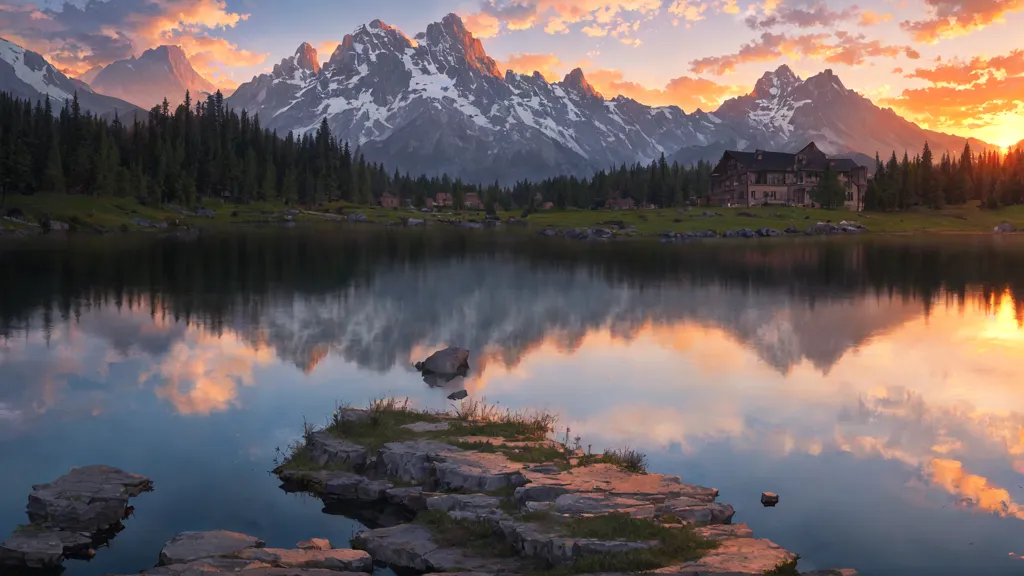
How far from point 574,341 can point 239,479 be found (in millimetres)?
23198

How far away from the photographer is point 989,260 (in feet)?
295

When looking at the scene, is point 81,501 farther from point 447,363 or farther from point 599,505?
point 447,363

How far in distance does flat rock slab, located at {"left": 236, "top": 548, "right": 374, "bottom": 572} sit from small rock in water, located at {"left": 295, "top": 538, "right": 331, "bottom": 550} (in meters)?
0.28

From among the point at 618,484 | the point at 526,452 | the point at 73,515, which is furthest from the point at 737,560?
the point at 73,515

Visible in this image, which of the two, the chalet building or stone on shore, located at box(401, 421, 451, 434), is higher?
the chalet building

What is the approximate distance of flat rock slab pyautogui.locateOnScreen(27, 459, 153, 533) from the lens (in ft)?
57.4

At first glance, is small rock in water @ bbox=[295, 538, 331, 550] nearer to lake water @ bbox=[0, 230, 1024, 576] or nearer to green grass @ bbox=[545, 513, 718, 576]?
lake water @ bbox=[0, 230, 1024, 576]

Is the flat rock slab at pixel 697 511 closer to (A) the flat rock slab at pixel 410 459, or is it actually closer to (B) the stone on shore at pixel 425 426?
(A) the flat rock slab at pixel 410 459

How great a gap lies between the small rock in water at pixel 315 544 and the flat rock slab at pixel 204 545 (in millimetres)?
845

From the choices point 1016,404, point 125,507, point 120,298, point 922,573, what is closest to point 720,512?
point 922,573

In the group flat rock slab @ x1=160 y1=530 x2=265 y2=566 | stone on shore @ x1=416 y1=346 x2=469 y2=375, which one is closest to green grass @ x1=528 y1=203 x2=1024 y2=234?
stone on shore @ x1=416 y1=346 x2=469 y2=375

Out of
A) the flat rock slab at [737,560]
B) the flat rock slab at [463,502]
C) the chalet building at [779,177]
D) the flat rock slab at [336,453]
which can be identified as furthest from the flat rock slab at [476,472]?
the chalet building at [779,177]

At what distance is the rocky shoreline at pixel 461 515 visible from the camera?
1445 cm

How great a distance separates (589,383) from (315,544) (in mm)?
17577
